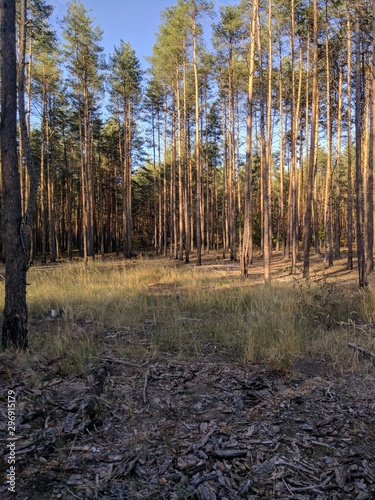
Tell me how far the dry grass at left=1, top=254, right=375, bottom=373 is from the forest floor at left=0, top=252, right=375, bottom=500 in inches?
14.1

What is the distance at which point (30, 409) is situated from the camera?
110 inches

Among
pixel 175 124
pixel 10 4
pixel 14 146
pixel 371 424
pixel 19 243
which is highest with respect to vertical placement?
pixel 175 124

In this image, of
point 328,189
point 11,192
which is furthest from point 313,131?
point 11,192

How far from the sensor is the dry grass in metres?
4.18

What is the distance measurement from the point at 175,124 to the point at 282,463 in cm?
2284

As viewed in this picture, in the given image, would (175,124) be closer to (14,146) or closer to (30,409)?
(14,146)

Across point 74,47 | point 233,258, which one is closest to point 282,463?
point 233,258

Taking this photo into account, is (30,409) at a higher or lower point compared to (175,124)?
lower

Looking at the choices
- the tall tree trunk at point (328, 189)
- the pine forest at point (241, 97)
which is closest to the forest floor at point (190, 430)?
the pine forest at point (241, 97)

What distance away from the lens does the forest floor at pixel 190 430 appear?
6.55 ft

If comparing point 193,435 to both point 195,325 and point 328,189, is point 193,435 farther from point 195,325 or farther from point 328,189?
point 328,189

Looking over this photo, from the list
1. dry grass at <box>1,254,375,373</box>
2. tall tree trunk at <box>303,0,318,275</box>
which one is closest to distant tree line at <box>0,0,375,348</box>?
tall tree trunk at <box>303,0,318,275</box>

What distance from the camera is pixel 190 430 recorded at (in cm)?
255

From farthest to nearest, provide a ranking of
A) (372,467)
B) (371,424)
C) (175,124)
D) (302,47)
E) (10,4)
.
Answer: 1. (175,124)
2. (302,47)
3. (10,4)
4. (371,424)
5. (372,467)
